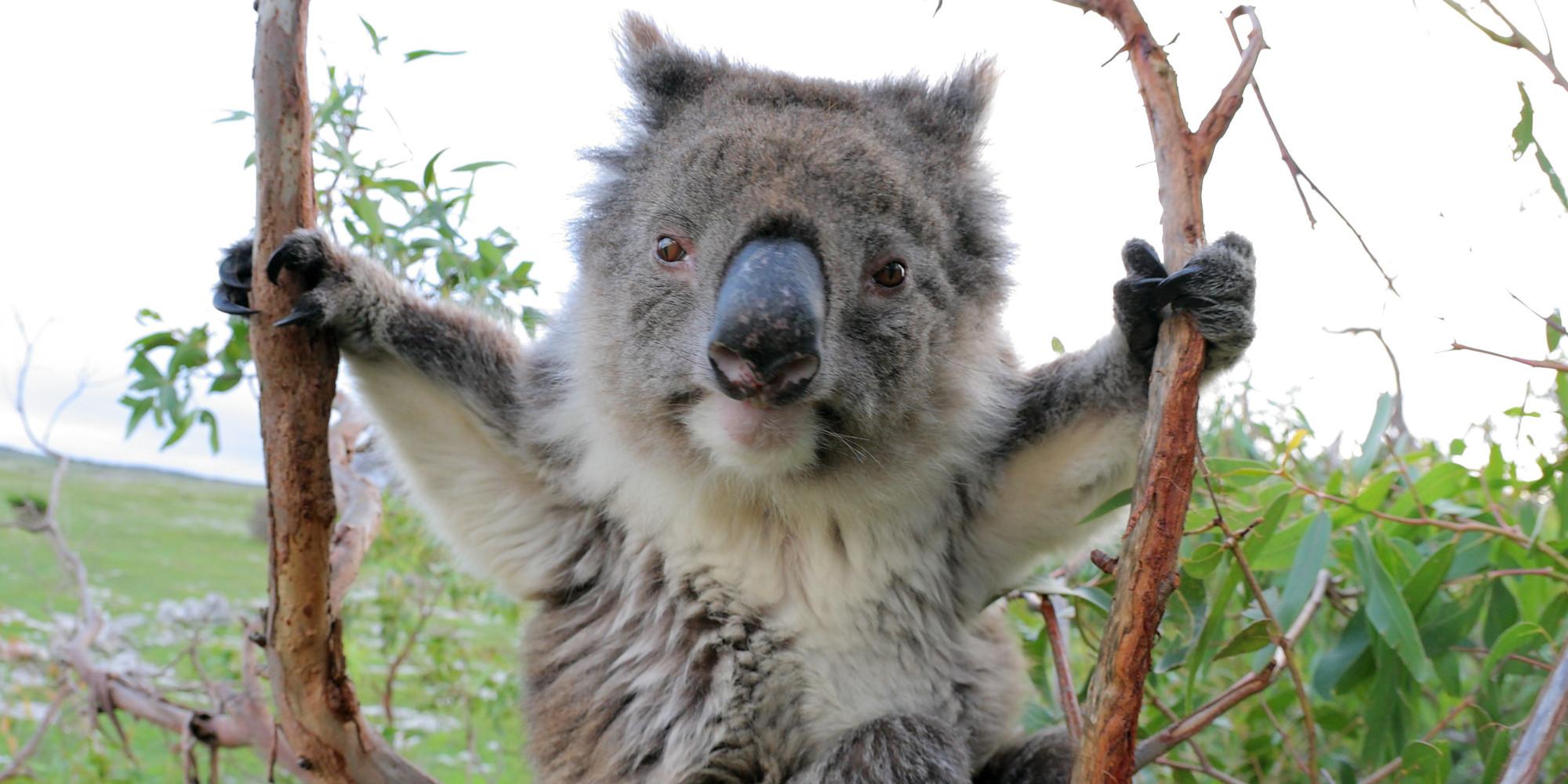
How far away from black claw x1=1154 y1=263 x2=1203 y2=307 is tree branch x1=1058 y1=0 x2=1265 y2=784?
0.05 metres

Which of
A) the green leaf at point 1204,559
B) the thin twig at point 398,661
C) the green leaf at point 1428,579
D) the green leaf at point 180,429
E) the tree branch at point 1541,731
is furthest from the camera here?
the thin twig at point 398,661

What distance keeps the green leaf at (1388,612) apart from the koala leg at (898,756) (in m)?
0.71

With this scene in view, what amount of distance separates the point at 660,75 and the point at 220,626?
10.7 ft

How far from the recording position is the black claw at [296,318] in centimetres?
156

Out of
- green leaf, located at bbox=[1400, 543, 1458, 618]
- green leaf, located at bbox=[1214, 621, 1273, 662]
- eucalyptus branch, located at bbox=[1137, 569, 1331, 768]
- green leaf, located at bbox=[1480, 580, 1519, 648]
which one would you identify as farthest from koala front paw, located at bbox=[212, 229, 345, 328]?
green leaf, located at bbox=[1480, 580, 1519, 648]

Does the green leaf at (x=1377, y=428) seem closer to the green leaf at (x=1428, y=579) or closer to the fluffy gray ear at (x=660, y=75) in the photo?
the green leaf at (x=1428, y=579)

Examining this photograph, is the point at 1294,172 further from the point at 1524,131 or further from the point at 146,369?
the point at 146,369

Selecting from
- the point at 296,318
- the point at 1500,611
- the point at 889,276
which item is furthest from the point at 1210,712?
the point at 296,318

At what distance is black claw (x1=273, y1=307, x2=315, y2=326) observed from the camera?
1.56 meters

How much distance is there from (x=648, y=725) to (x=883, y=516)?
62cm

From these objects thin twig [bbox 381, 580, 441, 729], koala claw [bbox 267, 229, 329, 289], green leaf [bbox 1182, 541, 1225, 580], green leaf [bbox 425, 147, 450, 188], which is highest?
green leaf [bbox 425, 147, 450, 188]

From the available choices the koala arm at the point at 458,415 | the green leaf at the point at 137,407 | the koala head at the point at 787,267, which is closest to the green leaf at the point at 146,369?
the green leaf at the point at 137,407

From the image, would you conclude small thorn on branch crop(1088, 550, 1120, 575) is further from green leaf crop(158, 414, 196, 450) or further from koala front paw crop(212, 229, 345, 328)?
green leaf crop(158, 414, 196, 450)

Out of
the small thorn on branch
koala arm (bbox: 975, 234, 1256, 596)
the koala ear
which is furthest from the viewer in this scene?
the koala ear
